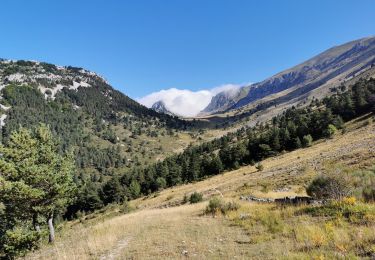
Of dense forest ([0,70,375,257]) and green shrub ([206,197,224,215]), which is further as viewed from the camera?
dense forest ([0,70,375,257])

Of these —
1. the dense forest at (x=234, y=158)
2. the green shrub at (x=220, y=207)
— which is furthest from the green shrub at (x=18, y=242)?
the dense forest at (x=234, y=158)

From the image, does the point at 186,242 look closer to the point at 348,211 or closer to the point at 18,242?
the point at 348,211

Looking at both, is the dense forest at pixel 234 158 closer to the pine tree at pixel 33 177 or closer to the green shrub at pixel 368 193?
the pine tree at pixel 33 177

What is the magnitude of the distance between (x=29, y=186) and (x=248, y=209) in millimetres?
15594

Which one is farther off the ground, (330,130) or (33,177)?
(33,177)

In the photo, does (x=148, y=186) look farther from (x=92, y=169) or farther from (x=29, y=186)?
(x=92, y=169)

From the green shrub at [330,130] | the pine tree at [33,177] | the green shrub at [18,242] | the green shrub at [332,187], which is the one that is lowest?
the green shrub at [330,130]

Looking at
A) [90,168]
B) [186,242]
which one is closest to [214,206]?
[186,242]

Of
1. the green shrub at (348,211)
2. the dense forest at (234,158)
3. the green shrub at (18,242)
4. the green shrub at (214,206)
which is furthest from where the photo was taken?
the dense forest at (234,158)

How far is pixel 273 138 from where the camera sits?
317 ft

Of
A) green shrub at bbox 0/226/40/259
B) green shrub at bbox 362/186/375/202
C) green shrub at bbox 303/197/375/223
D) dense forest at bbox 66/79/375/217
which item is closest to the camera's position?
green shrub at bbox 303/197/375/223

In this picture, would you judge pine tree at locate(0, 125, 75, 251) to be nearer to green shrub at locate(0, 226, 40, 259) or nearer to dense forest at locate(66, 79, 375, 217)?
green shrub at locate(0, 226, 40, 259)

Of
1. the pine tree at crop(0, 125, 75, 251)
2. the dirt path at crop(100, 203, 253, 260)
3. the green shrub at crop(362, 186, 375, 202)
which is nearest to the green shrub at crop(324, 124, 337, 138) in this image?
the green shrub at crop(362, 186, 375, 202)

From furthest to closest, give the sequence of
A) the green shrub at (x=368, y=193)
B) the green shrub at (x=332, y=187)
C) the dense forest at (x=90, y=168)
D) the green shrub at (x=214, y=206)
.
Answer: the dense forest at (x=90, y=168) → the green shrub at (x=214, y=206) → the green shrub at (x=332, y=187) → the green shrub at (x=368, y=193)
